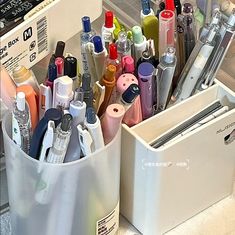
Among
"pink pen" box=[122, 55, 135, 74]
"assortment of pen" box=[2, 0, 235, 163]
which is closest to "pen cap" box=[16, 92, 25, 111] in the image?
"assortment of pen" box=[2, 0, 235, 163]

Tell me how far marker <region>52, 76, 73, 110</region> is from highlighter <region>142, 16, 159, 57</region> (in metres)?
0.11

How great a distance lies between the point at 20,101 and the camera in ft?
1.91

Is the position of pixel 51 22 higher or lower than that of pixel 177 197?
higher

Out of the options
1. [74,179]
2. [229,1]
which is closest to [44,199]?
[74,179]

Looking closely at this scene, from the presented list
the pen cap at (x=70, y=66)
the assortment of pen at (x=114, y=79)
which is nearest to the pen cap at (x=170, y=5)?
the assortment of pen at (x=114, y=79)

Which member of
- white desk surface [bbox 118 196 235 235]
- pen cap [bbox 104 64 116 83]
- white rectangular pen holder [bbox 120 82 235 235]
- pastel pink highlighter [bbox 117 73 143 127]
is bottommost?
white desk surface [bbox 118 196 235 235]

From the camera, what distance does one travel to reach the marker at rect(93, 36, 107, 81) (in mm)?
633

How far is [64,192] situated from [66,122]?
0.08 metres

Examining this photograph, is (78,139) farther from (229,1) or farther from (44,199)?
(229,1)

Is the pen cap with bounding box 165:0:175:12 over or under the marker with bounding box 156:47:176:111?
over

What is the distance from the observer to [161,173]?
652mm

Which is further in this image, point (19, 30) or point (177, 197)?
point (177, 197)

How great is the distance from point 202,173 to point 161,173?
0.21 feet

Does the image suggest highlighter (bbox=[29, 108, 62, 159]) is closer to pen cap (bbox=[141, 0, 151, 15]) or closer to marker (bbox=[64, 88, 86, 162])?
marker (bbox=[64, 88, 86, 162])
